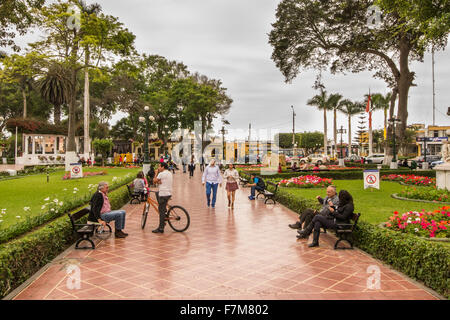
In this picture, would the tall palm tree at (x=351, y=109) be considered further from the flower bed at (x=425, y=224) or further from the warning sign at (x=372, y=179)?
the flower bed at (x=425, y=224)

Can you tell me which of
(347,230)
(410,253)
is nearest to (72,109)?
(347,230)

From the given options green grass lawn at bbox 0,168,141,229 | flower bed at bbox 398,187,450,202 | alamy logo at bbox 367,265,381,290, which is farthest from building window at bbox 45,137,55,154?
alamy logo at bbox 367,265,381,290

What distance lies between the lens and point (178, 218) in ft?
26.2

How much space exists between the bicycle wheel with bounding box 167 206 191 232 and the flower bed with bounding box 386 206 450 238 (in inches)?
166

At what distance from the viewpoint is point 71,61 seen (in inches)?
838

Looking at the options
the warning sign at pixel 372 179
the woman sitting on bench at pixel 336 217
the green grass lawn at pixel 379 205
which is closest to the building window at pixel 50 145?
the green grass lawn at pixel 379 205

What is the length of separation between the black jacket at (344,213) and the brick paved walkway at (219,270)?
58cm

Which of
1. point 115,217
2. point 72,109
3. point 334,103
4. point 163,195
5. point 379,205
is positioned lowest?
point 379,205

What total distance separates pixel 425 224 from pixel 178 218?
4975mm

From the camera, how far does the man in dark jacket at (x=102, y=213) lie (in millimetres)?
7008

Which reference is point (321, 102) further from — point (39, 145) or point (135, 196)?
point (135, 196)

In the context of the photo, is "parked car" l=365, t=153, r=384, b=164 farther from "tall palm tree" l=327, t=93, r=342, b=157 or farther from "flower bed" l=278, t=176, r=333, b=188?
"flower bed" l=278, t=176, r=333, b=188

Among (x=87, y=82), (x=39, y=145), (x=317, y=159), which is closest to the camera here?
(x=87, y=82)
